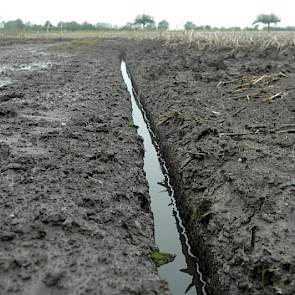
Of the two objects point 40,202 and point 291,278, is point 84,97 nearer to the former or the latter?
point 40,202

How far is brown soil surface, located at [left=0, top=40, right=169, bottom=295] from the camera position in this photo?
3.62 m

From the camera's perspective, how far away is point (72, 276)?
3.59 meters

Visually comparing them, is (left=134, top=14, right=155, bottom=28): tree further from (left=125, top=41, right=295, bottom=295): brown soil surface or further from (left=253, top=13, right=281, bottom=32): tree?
(left=125, top=41, right=295, bottom=295): brown soil surface

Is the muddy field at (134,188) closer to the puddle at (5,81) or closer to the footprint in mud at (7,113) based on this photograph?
the footprint in mud at (7,113)

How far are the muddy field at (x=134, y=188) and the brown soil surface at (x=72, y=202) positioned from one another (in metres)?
0.01

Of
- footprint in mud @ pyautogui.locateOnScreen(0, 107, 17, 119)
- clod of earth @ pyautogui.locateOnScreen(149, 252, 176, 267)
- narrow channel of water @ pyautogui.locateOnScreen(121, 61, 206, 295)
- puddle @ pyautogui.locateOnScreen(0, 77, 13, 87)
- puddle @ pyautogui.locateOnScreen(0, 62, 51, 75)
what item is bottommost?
narrow channel of water @ pyautogui.locateOnScreen(121, 61, 206, 295)

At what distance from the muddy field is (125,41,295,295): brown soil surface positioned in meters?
0.02

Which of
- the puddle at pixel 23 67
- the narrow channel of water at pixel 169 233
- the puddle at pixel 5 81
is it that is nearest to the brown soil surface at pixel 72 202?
the narrow channel of water at pixel 169 233

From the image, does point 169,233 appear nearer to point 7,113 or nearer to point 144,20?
point 7,113

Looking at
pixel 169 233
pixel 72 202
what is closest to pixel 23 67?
pixel 169 233

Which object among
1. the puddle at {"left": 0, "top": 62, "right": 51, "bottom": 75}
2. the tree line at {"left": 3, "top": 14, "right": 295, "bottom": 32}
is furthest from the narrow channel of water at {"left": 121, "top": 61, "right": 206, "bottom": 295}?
the tree line at {"left": 3, "top": 14, "right": 295, "bottom": 32}

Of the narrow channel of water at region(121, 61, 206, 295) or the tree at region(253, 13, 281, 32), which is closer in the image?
the narrow channel of water at region(121, 61, 206, 295)

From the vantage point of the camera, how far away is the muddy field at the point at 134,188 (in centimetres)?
375

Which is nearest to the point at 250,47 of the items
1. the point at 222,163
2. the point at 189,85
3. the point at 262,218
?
the point at 189,85
